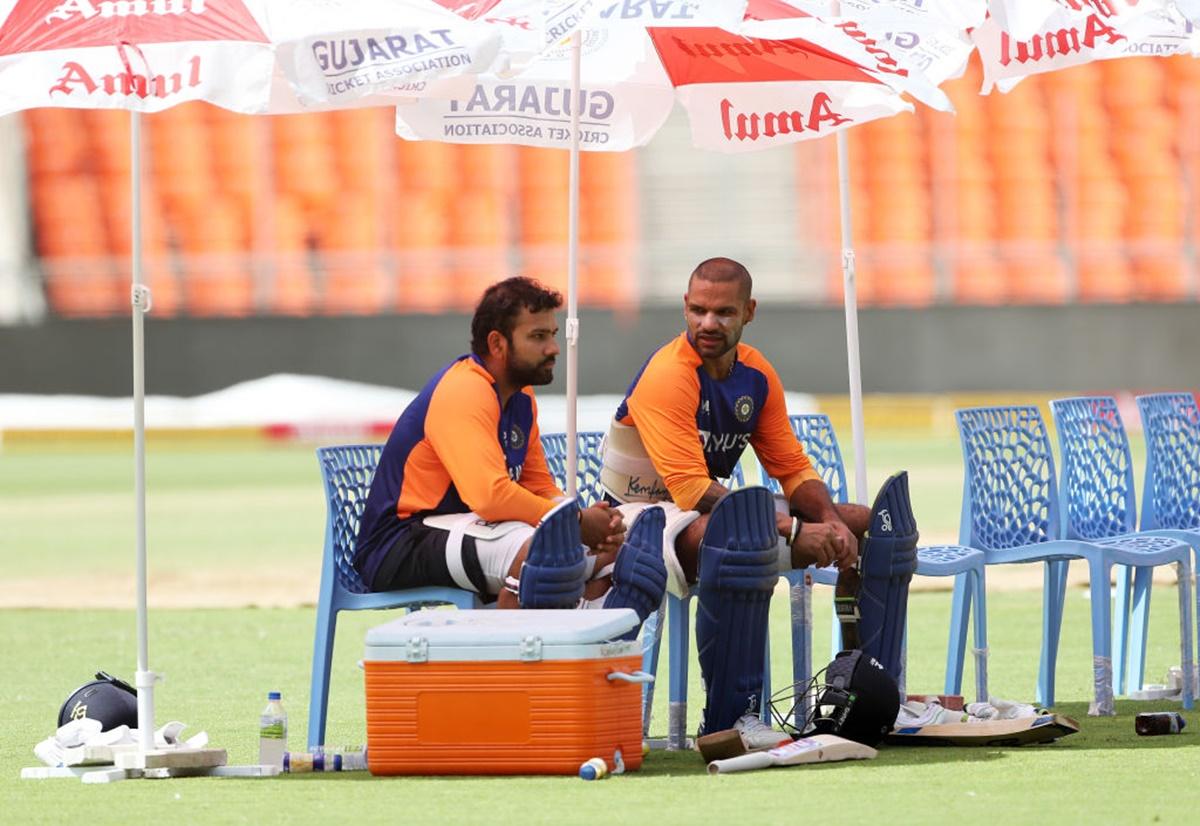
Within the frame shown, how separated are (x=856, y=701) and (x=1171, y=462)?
277cm

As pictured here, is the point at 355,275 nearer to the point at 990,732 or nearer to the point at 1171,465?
the point at 1171,465

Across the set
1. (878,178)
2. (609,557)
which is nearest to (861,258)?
(878,178)

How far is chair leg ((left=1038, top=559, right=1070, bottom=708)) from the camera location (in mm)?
7055

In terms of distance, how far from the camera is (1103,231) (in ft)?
95.8

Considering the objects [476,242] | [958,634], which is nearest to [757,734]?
[958,634]

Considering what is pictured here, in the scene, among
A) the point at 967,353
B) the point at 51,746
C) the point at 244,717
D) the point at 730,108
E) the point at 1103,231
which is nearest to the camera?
the point at 51,746

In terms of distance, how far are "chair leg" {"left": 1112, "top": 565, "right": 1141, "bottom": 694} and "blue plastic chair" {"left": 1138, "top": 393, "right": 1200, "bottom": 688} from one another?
7.8 inches

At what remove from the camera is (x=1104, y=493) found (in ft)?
25.8

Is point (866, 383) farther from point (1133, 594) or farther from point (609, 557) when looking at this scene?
point (609, 557)

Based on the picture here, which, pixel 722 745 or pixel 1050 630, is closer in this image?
pixel 722 745

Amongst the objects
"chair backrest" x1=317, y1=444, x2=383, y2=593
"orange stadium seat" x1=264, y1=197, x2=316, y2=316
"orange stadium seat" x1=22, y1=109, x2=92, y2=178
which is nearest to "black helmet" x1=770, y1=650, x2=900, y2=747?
"chair backrest" x1=317, y1=444, x2=383, y2=593

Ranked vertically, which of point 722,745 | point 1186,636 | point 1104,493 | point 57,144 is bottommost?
point 722,745

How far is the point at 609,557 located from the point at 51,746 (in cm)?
163

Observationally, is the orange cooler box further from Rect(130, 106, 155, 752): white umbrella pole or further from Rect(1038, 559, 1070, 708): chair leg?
Rect(1038, 559, 1070, 708): chair leg
